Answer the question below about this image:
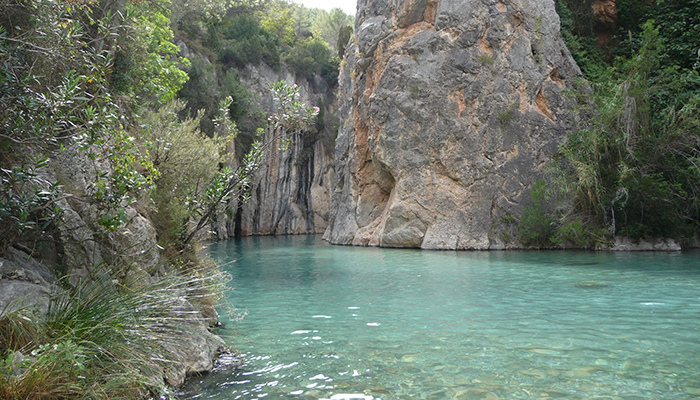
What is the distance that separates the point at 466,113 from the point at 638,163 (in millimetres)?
6643

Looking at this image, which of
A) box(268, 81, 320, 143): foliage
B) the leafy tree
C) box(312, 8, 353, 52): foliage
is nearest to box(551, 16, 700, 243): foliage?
box(268, 81, 320, 143): foliage

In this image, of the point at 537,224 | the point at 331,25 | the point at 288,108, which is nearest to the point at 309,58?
the point at 331,25

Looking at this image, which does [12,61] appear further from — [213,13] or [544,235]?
[213,13]

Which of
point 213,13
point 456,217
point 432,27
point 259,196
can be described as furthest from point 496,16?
point 259,196

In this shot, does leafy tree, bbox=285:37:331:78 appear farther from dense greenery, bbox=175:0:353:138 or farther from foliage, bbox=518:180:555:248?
foliage, bbox=518:180:555:248

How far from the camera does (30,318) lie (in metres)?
3.08

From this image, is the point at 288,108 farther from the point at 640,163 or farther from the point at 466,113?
the point at 466,113

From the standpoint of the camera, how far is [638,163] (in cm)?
1557

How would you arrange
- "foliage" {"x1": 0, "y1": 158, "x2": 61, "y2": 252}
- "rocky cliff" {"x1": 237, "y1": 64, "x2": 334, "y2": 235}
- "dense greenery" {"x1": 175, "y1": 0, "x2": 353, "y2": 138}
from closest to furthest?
"foliage" {"x1": 0, "y1": 158, "x2": 61, "y2": 252}, "dense greenery" {"x1": 175, "y1": 0, "x2": 353, "y2": 138}, "rocky cliff" {"x1": 237, "y1": 64, "x2": 334, "y2": 235}

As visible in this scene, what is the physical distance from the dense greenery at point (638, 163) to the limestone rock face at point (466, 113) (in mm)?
2021

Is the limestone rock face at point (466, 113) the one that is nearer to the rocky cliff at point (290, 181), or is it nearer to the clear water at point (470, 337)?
the clear water at point (470, 337)

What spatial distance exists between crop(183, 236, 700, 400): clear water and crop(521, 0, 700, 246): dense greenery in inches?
236

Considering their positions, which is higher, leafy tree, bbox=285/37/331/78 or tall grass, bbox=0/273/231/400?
leafy tree, bbox=285/37/331/78

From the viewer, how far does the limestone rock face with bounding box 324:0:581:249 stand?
19.3 meters
